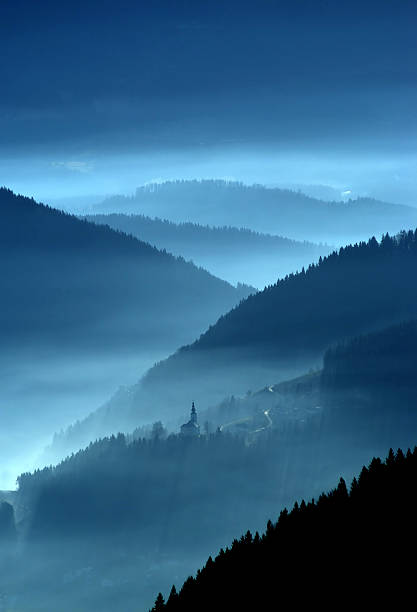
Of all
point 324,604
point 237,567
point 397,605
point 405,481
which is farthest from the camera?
point 237,567

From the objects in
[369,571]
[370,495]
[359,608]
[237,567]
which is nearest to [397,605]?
[359,608]

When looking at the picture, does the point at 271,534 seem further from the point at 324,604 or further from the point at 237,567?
the point at 324,604

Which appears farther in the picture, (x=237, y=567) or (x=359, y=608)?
(x=237, y=567)

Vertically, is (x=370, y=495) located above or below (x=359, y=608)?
above

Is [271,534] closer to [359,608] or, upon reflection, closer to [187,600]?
[187,600]

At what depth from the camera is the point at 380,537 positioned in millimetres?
158875

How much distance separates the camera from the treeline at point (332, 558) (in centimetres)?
14850

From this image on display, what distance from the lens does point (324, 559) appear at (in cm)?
16338

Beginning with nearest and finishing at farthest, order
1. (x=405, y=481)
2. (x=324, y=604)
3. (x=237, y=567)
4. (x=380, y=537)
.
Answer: (x=324, y=604)
(x=380, y=537)
(x=405, y=481)
(x=237, y=567)

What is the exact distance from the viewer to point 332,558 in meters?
161

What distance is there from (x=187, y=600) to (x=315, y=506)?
19936 mm

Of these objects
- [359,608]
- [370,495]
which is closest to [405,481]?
[370,495]

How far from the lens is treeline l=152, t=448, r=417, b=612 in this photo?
14850 centimetres

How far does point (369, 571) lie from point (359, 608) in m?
10.6
